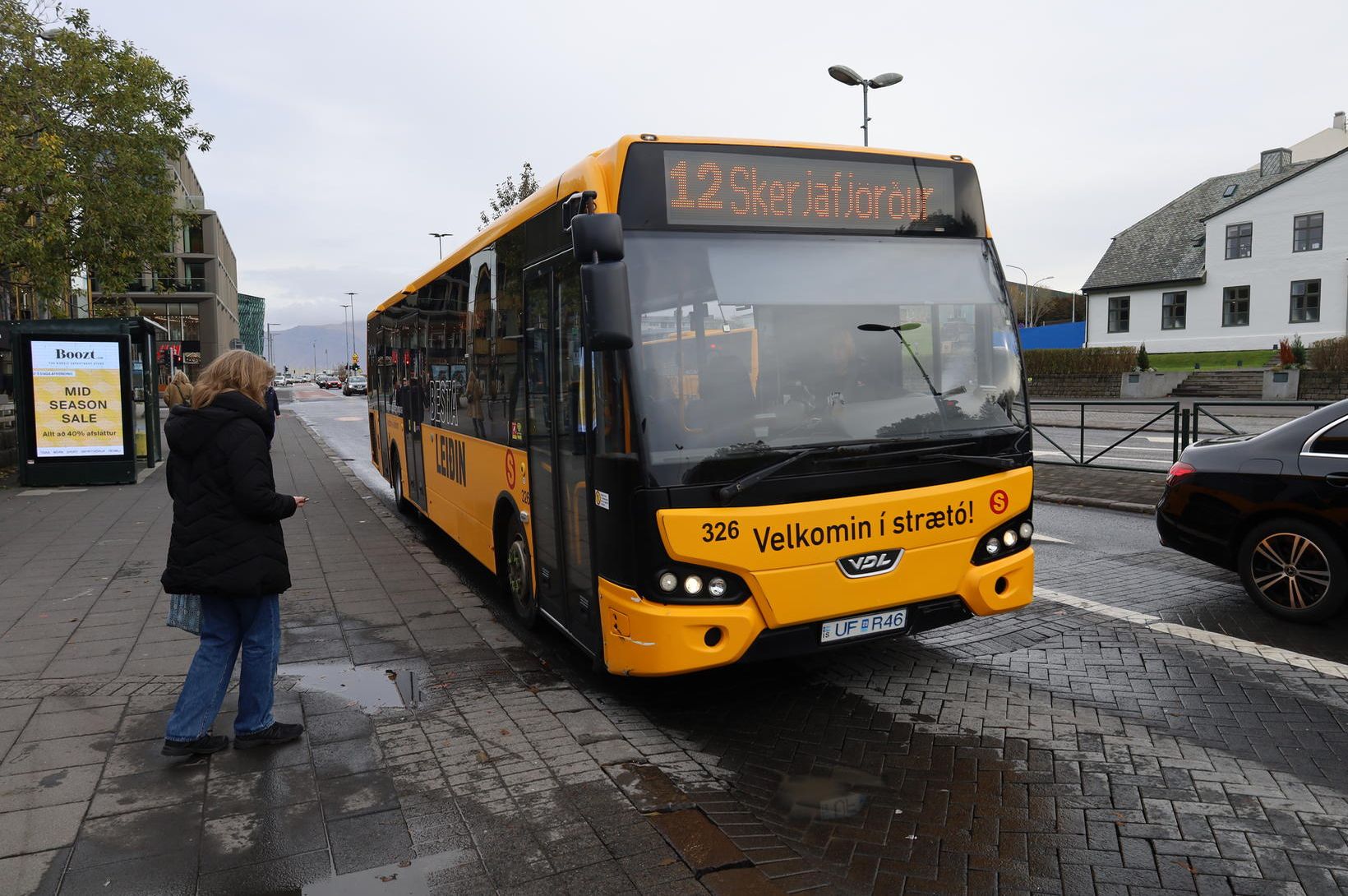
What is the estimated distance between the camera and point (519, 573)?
21.6 feet

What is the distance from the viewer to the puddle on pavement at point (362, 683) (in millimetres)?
5219

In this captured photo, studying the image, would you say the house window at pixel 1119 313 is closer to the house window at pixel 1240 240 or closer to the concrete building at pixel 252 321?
the house window at pixel 1240 240

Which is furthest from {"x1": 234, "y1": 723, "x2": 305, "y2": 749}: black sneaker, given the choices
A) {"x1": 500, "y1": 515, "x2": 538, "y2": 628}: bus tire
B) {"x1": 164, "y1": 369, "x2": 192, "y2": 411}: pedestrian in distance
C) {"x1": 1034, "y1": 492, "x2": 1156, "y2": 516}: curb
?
{"x1": 164, "y1": 369, "x2": 192, "y2": 411}: pedestrian in distance

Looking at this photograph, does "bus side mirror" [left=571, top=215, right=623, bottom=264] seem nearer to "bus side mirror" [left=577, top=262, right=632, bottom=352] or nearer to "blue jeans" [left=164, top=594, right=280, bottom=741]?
"bus side mirror" [left=577, top=262, right=632, bottom=352]

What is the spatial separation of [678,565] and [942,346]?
1885 millimetres

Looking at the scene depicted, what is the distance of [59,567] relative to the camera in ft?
28.8

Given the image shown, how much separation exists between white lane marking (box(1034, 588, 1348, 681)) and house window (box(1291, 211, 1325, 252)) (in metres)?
44.5

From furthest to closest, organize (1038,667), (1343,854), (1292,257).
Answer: (1292,257) < (1038,667) < (1343,854)

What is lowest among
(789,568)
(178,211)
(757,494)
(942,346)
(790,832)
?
(790,832)

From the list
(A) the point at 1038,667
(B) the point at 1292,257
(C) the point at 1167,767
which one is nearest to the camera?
(C) the point at 1167,767

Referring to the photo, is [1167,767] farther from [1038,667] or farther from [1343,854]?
[1038,667]

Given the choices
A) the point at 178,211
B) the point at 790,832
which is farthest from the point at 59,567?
the point at 178,211

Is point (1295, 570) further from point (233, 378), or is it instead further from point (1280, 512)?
point (233, 378)

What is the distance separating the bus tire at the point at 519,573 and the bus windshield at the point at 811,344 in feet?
7.12
